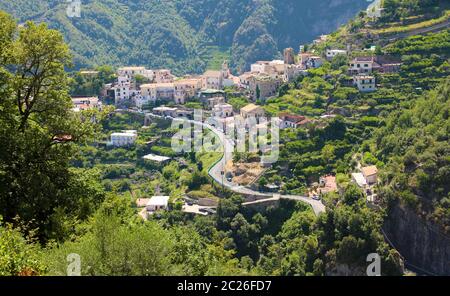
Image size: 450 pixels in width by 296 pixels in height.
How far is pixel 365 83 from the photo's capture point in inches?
1558

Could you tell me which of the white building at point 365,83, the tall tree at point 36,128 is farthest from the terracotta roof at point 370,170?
the tall tree at point 36,128

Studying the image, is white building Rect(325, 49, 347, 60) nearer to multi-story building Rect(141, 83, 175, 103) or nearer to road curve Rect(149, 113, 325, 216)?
road curve Rect(149, 113, 325, 216)

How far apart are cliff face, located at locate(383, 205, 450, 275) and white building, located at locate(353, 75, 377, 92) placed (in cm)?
1464

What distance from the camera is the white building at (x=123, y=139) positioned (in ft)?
137

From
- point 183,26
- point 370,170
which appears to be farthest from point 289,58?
point 183,26

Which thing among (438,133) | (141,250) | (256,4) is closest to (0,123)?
(141,250)

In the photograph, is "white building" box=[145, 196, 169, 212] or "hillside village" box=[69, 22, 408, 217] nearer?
"white building" box=[145, 196, 169, 212]

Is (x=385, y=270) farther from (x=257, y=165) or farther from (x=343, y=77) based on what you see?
(x=343, y=77)

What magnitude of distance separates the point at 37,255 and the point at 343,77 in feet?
115

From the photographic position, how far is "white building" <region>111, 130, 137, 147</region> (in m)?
41.8

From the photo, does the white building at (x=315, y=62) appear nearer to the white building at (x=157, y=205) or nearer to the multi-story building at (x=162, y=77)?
the multi-story building at (x=162, y=77)

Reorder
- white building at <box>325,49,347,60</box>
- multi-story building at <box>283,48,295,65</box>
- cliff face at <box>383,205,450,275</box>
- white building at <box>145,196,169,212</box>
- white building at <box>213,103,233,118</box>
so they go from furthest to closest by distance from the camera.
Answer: multi-story building at <box>283,48,295,65</box>
white building at <box>325,49,347,60</box>
white building at <box>213,103,233,118</box>
white building at <box>145,196,169,212</box>
cliff face at <box>383,205,450,275</box>

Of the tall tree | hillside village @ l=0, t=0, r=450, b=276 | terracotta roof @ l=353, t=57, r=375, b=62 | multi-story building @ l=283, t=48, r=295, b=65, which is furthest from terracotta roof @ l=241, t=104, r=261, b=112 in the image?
the tall tree

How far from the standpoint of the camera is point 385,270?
863 inches
